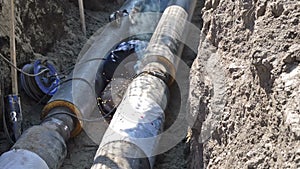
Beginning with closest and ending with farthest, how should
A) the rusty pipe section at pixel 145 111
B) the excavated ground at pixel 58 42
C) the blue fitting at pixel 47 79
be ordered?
the rusty pipe section at pixel 145 111
the excavated ground at pixel 58 42
the blue fitting at pixel 47 79

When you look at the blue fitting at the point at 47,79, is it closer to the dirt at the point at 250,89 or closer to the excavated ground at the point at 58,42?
the excavated ground at the point at 58,42

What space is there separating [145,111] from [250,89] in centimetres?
112

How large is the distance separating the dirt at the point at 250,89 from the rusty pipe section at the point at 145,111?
0.31 meters

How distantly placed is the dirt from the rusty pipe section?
0.31 metres

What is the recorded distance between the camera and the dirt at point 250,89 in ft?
4.10

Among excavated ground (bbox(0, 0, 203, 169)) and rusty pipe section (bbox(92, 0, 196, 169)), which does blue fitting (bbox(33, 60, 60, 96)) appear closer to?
excavated ground (bbox(0, 0, 203, 169))

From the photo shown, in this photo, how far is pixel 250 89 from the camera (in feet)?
5.16

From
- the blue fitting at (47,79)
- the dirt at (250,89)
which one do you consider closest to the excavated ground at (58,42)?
the blue fitting at (47,79)

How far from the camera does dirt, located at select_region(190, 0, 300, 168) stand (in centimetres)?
Result: 125

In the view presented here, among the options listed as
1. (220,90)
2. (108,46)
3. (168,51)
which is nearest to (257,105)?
(220,90)

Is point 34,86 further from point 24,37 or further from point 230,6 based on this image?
point 230,6

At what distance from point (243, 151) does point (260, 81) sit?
0.24 metres

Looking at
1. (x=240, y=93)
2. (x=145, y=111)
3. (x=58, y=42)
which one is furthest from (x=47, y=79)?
(x=240, y=93)

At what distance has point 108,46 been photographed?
362cm
